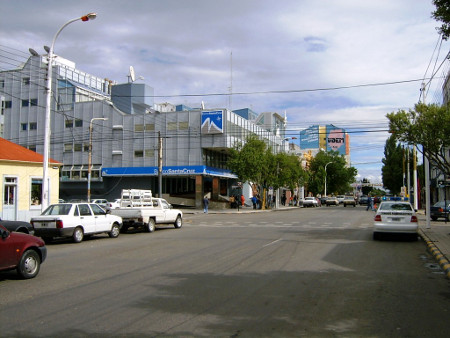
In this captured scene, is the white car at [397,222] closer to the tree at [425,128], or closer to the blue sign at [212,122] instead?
the tree at [425,128]

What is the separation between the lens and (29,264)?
9000 millimetres

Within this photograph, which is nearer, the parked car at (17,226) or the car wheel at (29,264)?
the car wheel at (29,264)

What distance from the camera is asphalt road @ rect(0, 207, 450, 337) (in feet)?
18.6

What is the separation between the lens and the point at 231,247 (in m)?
14.1

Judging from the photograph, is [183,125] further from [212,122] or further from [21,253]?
[21,253]

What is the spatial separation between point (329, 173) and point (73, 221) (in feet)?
277

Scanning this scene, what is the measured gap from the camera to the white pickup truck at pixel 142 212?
19984 mm

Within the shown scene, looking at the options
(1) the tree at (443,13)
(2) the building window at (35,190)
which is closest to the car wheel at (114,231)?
(2) the building window at (35,190)

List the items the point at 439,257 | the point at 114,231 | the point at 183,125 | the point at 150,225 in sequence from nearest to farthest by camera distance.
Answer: the point at 439,257 → the point at 114,231 → the point at 150,225 → the point at 183,125

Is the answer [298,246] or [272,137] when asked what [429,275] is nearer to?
[298,246]

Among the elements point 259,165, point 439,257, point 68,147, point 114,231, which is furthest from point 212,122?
point 439,257

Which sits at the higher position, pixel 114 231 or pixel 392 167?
pixel 392 167

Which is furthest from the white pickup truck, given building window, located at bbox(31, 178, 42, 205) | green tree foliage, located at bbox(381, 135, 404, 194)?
green tree foliage, located at bbox(381, 135, 404, 194)

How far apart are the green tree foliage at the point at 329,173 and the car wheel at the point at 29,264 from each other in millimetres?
75594
